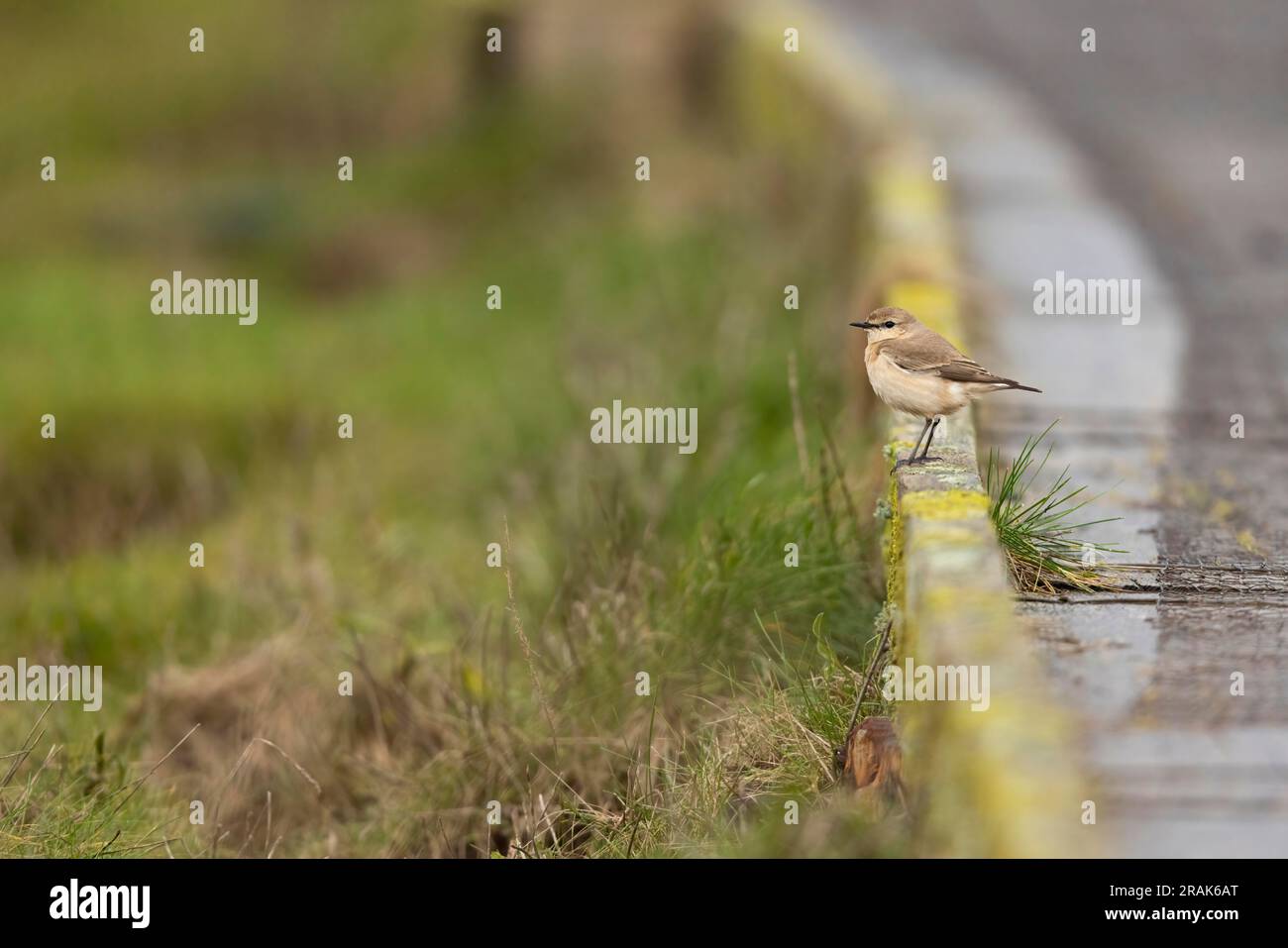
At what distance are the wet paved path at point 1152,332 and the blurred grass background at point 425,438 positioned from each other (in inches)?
27.0

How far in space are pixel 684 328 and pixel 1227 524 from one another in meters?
4.38

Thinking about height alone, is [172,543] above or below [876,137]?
below

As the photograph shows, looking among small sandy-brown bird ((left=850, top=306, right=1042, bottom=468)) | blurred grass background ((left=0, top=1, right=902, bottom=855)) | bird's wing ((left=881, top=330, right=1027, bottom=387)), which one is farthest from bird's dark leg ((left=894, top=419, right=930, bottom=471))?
blurred grass background ((left=0, top=1, right=902, bottom=855))

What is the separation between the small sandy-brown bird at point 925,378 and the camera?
15.9 feet

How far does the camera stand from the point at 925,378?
4836 mm

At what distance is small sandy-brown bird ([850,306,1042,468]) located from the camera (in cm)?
484

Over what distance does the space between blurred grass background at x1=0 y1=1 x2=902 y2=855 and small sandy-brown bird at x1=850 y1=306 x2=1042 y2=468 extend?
2.07ft

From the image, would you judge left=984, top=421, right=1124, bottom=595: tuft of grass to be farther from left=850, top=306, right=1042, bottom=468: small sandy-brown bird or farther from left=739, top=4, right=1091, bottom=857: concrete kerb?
left=850, top=306, right=1042, bottom=468: small sandy-brown bird

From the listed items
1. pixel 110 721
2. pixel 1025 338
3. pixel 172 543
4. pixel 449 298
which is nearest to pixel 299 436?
pixel 172 543

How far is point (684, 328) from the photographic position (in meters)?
9.27

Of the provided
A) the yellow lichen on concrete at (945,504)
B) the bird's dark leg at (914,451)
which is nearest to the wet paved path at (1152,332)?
A: the yellow lichen on concrete at (945,504)

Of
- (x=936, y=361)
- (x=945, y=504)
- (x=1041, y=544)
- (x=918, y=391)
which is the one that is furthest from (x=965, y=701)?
(x=936, y=361)

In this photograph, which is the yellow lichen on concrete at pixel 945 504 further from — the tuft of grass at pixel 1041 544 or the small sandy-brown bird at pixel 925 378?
the small sandy-brown bird at pixel 925 378
